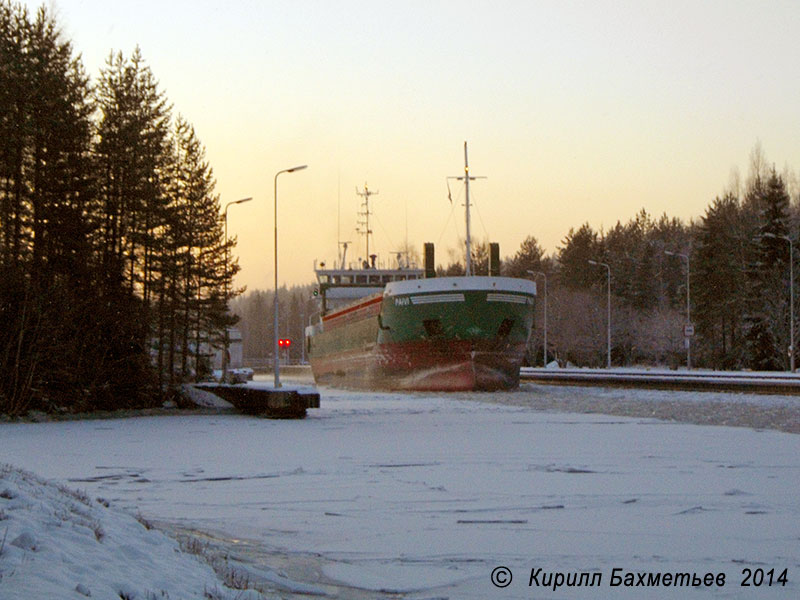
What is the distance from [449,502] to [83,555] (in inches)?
176

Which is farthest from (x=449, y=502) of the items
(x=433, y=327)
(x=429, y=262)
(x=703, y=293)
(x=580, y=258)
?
(x=580, y=258)

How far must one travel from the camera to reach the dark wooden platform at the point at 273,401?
70.3 ft

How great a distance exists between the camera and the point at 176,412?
977 inches

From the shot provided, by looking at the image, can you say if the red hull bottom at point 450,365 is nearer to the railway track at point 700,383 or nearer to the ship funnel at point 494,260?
the railway track at point 700,383

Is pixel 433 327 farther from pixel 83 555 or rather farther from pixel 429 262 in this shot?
pixel 83 555

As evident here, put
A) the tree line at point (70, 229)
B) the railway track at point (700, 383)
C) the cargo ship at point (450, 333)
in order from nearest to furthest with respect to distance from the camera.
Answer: the tree line at point (70, 229) → the railway track at point (700, 383) → the cargo ship at point (450, 333)

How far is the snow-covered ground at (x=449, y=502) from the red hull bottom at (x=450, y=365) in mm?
19544

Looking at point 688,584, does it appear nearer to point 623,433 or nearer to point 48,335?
point 623,433

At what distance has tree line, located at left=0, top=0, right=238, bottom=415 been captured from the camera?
20.3m

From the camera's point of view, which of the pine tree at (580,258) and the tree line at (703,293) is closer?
the tree line at (703,293)

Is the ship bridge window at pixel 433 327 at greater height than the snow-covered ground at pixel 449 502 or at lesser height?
greater

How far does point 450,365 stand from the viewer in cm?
3747

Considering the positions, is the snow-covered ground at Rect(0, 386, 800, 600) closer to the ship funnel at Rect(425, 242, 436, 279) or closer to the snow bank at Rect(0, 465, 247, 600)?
the snow bank at Rect(0, 465, 247, 600)

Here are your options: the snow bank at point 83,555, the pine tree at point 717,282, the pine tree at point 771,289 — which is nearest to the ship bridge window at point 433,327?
the pine tree at point 771,289
